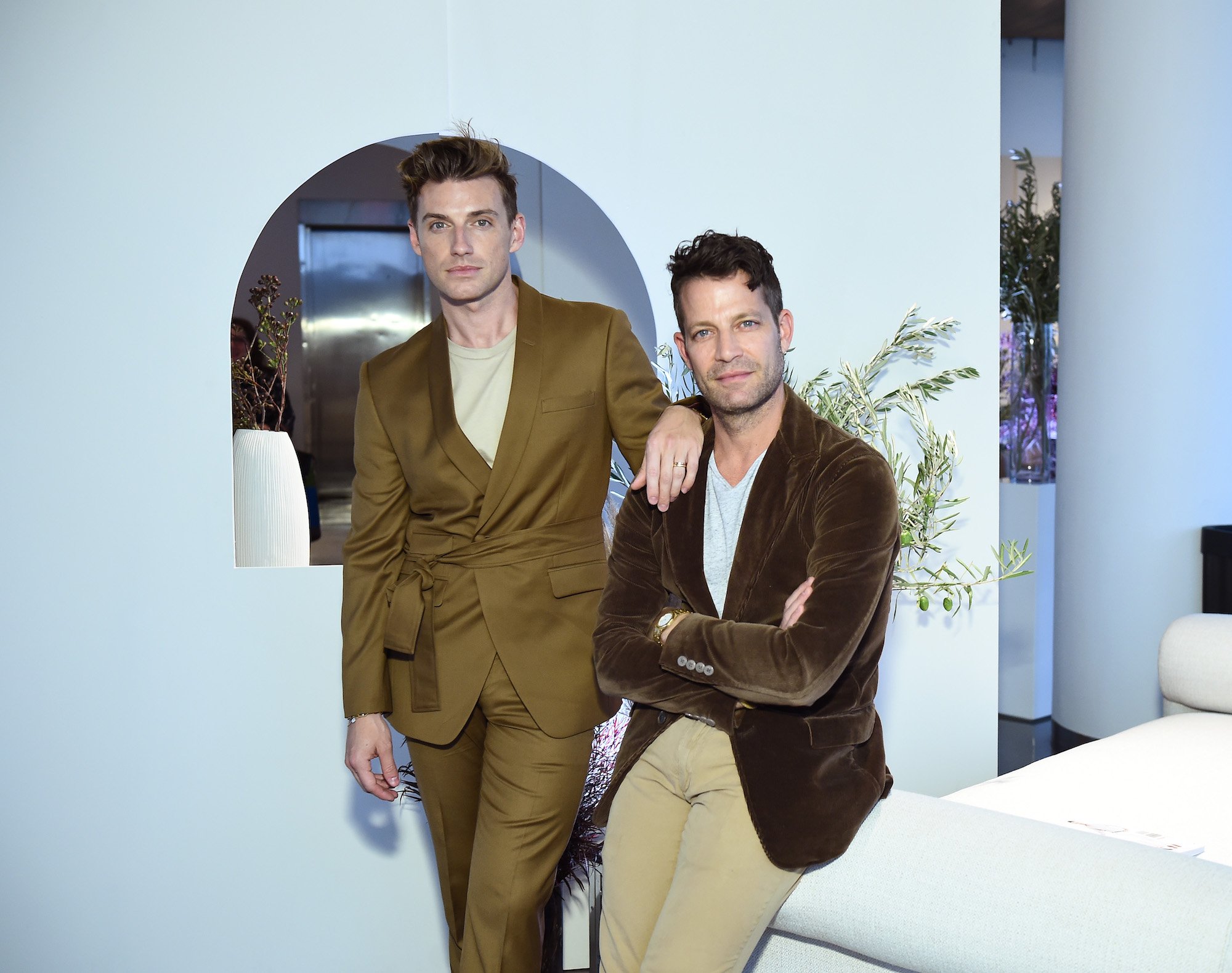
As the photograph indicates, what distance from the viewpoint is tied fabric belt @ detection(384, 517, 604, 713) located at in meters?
2.11

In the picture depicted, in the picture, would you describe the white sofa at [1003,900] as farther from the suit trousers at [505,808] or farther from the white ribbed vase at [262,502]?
the white ribbed vase at [262,502]

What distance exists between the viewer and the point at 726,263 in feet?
6.16

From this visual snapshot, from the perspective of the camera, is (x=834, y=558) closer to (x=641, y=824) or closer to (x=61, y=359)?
(x=641, y=824)

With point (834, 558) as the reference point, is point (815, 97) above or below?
above

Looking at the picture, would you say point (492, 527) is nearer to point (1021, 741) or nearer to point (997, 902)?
point (997, 902)

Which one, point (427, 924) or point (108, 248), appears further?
point (427, 924)

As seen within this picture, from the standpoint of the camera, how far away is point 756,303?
74.6 inches

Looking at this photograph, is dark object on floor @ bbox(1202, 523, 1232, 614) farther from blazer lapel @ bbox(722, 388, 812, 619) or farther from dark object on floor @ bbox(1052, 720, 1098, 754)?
blazer lapel @ bbox(722, 388, 812, 619)

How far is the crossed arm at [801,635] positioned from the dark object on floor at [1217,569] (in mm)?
3124

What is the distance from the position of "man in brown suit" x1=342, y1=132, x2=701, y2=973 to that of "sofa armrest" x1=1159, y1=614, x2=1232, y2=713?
1763 mm

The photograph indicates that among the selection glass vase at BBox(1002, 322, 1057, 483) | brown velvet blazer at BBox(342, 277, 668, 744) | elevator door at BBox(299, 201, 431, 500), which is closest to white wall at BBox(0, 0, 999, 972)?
brown velvet blazer at BBox(342, 277, 668, 744)

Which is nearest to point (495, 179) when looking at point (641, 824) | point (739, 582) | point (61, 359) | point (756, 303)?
point (756, 303)

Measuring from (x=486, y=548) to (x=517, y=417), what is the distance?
0.24m

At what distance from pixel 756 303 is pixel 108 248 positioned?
1722mm
